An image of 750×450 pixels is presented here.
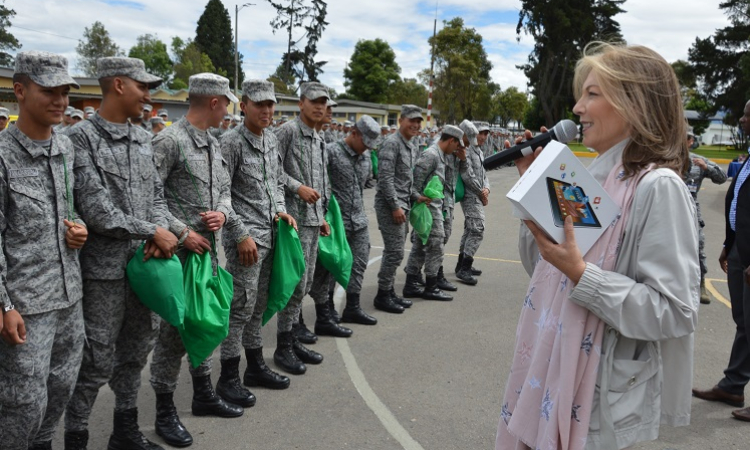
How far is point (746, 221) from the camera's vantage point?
4.10 metres

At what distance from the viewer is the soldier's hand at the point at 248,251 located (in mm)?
4113

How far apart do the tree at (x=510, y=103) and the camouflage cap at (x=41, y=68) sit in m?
69.2

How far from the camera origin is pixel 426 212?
23.0 feet

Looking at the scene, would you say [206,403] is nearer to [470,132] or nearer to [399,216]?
[399,216]

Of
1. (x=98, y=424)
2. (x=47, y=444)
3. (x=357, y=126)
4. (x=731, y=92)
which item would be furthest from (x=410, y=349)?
(x=731, y=92)

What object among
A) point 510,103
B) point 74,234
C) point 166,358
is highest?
point 510,103

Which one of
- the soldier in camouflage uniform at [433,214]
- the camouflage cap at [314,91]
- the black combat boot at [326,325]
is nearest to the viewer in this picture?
the camouflage cap at [314,91]

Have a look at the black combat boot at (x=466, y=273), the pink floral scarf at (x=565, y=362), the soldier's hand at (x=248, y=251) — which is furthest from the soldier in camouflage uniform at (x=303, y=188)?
the black combat boot at (x=466, y=273)

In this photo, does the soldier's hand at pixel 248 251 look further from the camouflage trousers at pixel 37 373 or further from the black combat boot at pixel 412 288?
the black combat boot at pixel 412 288

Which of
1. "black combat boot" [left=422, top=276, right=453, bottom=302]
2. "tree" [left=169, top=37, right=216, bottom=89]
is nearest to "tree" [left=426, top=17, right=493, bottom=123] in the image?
"tree" [left=169, top=37, right=216, bottom=89]

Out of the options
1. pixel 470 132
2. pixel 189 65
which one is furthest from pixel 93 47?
pixel 470 132

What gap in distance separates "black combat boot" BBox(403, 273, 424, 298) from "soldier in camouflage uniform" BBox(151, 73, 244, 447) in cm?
369

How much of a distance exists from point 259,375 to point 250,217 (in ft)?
4.09

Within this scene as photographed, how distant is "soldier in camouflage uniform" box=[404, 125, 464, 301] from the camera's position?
7172mm
